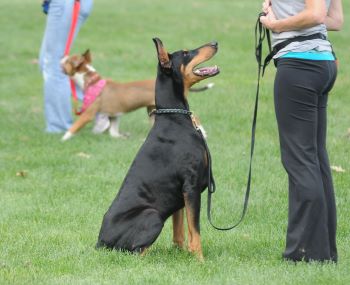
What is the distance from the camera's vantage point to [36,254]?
6.06 metres

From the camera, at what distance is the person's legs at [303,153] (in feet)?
17.9

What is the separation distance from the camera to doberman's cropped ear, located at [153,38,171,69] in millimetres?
5832

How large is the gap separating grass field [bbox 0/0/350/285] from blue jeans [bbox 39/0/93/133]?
1.18 ft

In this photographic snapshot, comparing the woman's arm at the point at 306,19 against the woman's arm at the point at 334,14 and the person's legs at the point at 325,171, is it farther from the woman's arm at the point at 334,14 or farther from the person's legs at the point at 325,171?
the person's legs at the point at 325,171

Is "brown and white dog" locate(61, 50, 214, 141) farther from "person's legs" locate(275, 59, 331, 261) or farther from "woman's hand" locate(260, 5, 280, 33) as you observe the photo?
"person's legs" locate(275, 59, 331, 261)

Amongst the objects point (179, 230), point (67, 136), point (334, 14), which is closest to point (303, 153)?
point (334, 14)

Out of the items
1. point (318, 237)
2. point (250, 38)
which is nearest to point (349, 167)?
point (318, 237)

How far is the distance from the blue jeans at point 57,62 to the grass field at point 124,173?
358mm

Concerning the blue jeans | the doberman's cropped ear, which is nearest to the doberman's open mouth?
the doberman's cropped ear

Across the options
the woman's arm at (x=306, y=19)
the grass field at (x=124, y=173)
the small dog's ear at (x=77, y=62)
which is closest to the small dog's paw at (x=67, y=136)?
the grass field at (x=124, y=173)

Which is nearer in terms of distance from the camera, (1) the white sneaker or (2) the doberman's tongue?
(2) the doberman's tongue

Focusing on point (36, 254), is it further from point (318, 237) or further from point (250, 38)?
point (250, 38)

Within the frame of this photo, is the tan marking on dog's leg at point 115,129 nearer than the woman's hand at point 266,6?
No

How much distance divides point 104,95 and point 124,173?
97.9 inches
